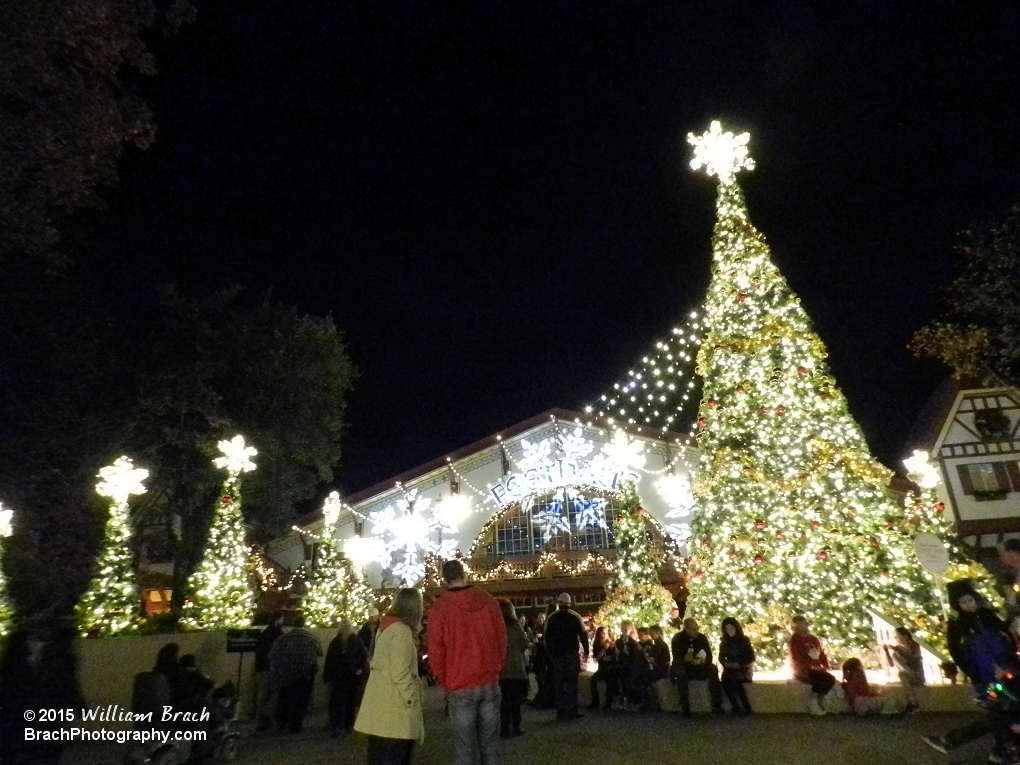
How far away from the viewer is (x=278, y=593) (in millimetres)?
21328

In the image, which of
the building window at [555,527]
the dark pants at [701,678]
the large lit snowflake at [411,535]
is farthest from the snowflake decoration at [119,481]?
the building window at [555,527]

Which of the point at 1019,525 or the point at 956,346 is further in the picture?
the point at 1019,525

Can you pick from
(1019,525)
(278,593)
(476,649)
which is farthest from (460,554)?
(1019,525)

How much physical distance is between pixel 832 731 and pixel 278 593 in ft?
58.2

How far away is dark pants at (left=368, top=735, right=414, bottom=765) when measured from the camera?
459cm

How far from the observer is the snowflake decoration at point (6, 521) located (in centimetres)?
1249

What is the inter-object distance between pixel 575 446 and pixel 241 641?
13.5 meters

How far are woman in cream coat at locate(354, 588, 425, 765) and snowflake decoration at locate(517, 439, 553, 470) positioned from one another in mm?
17549

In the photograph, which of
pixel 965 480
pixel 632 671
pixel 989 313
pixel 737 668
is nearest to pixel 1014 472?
pixel 965 480

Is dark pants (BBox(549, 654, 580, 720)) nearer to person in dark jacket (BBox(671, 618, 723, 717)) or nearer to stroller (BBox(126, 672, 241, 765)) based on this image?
person in dark jacket (BBox(671, 618, 723, 717))

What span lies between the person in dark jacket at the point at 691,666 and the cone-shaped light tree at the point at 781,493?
6.62ft

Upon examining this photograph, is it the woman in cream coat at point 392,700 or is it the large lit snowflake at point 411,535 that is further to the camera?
the large lit snowflake at point 411,535

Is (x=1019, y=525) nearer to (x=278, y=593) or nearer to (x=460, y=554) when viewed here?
(x=460, y=554)

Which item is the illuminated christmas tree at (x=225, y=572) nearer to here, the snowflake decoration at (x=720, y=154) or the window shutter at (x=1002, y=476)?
the snowflake decoration at (x=720, y=154)
